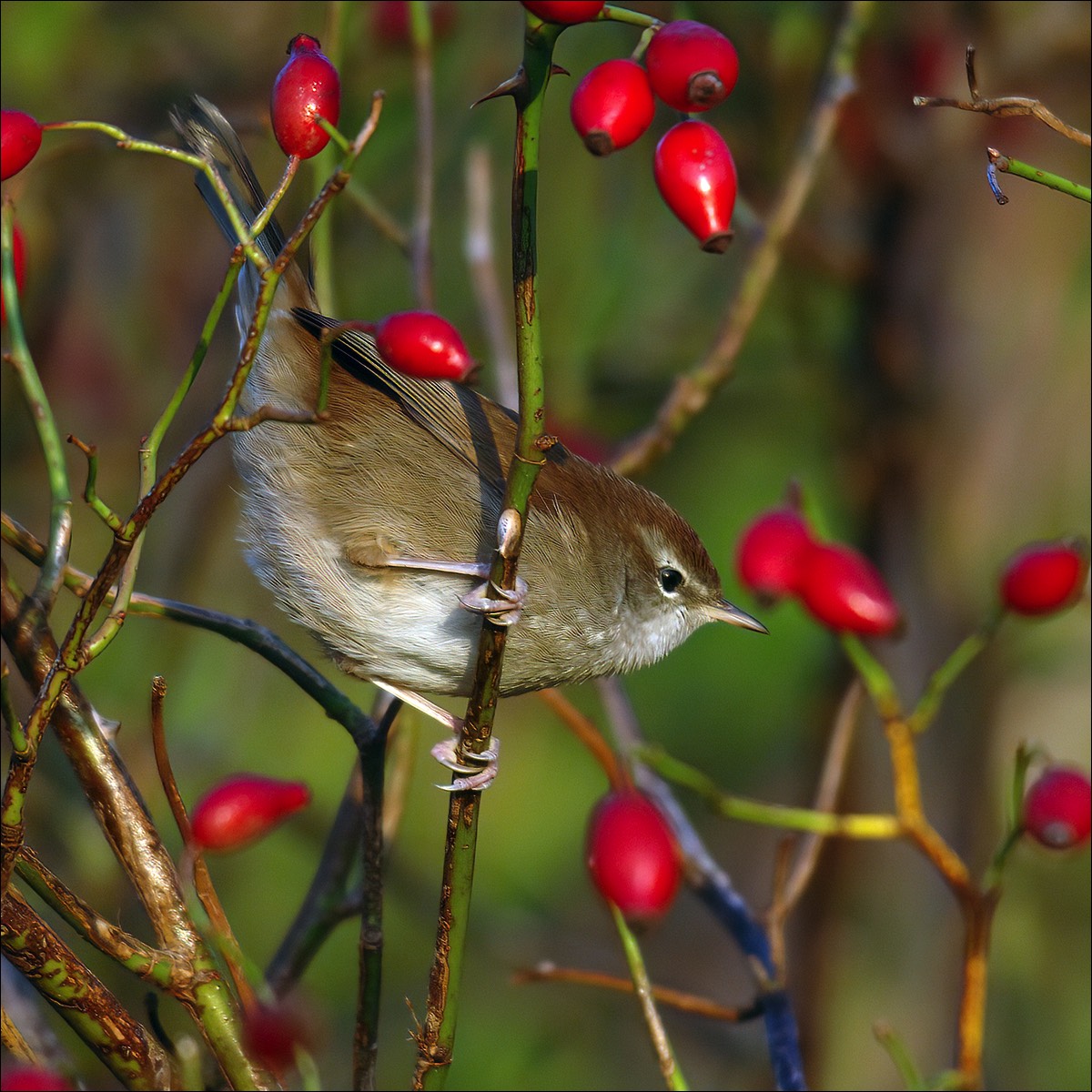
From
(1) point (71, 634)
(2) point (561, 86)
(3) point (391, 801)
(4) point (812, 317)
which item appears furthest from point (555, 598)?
(2) point (561, 86)

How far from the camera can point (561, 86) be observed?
504cm

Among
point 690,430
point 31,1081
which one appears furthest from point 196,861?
point 690,430

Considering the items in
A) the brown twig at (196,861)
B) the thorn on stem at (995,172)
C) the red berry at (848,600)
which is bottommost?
the brown twig at (196,861)

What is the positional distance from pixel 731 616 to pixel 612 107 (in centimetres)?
178

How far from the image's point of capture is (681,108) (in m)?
1.81

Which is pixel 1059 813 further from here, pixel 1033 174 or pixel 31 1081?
pixel 31 1081

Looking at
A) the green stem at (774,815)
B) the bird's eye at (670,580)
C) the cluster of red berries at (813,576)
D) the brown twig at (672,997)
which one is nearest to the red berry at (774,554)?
the cluster of red berries at (813,576)

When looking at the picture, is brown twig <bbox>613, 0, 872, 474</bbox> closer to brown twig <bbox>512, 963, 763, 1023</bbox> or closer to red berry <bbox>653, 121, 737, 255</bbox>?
brown twig <bbox>512, 963, 763, 1023</bbox>

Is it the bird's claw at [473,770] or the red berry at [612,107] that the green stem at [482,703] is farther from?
the red berry at [612,107]

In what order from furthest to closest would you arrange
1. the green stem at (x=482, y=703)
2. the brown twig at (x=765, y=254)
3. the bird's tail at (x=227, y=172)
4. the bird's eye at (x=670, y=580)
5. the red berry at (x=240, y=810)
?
the brown twig at (x=765, y=254) → the bird's eye at (x=670, y=580) → the bird's tail at (x=227, y=172) → the red berry at (x=240, y=810) → the green stem at (x=482, y=703)

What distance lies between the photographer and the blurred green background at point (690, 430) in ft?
13.6

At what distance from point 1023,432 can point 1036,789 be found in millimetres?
2090

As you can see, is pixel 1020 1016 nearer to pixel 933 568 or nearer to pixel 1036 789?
pixel 933 568

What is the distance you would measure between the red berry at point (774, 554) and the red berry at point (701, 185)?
123 cm
